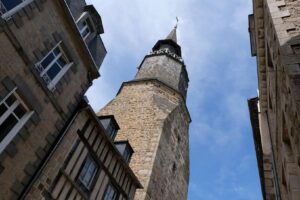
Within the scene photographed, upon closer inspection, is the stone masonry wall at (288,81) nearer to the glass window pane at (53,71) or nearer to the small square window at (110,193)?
the small square window at (110,193)

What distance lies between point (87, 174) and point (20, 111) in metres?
2.26

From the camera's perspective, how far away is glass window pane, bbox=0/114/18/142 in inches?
208

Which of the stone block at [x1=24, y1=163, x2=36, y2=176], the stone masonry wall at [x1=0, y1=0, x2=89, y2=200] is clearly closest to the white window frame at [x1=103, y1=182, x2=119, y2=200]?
the stone masonry wall at [x1=0, y1=0, x2=89, y2=200]

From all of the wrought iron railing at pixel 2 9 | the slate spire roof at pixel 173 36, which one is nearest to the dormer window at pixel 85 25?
the wrought iron railing at pixel 2 9

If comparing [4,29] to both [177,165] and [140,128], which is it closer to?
[140,128]

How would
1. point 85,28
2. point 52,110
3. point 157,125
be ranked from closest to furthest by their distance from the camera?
point 52,110
point 85,28
point 157,125

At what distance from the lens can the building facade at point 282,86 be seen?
3.91m

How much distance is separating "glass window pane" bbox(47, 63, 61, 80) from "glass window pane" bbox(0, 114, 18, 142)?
1.38 meters

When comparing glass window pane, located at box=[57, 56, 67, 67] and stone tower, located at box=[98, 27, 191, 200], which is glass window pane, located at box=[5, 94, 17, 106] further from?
stone tower, located at box=[98, 27, 191, 200]

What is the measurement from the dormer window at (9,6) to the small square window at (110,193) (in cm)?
440

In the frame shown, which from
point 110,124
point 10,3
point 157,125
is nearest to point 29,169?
point 10,3

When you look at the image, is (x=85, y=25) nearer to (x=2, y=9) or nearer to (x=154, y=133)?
(x=2, y=9)

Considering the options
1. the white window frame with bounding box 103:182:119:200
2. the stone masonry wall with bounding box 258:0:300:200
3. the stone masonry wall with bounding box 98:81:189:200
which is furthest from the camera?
the stone masonry wall with bounding box 98:81:189:200

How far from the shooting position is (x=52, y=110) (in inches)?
258
